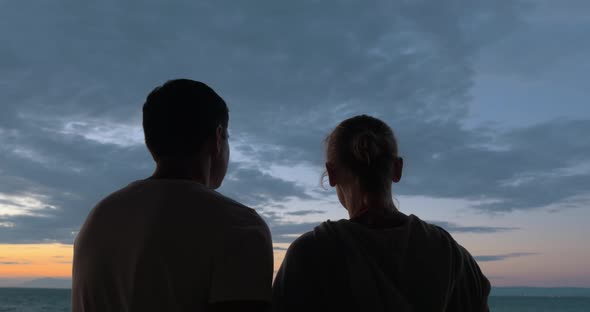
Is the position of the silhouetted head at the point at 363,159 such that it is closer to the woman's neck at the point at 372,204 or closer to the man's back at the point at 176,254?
the woman's neck at the point at 372,204

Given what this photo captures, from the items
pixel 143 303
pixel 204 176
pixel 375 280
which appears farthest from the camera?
pixel 375 280

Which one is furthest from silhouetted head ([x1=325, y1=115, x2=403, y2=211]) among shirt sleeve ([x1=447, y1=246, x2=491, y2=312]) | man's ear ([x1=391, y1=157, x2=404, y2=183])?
shirt sleeve ([x1=447, y1=246, x2=491, y2=312])

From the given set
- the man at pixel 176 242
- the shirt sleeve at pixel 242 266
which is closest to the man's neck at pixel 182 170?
the man at pixel 176 242

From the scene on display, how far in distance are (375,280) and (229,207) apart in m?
0.85

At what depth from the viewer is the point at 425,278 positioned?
2.46m

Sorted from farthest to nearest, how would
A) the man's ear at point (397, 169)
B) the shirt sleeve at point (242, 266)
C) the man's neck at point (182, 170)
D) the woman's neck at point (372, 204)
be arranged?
1. the man's ear at point (397, 169)
2. the woman's neck at point (372, 204)
3. the man's neck at point (182, 170)
4. the shirt sleeve at point (242, 266)

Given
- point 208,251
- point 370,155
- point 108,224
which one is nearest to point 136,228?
A: point 108,224

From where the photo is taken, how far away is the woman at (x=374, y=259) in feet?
7.98

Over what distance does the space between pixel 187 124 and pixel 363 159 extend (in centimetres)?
93

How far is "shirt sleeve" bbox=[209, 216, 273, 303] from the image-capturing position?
1.84m

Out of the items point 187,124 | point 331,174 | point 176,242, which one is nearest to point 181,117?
point 187,124

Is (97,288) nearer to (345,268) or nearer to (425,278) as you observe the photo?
(345,268)

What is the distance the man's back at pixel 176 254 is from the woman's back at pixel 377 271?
2.12ft

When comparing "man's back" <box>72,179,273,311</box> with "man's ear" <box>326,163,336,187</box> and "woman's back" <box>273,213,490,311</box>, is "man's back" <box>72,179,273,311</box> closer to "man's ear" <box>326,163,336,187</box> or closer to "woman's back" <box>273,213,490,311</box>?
"woman's back" <box>273,213,490,311</box>
